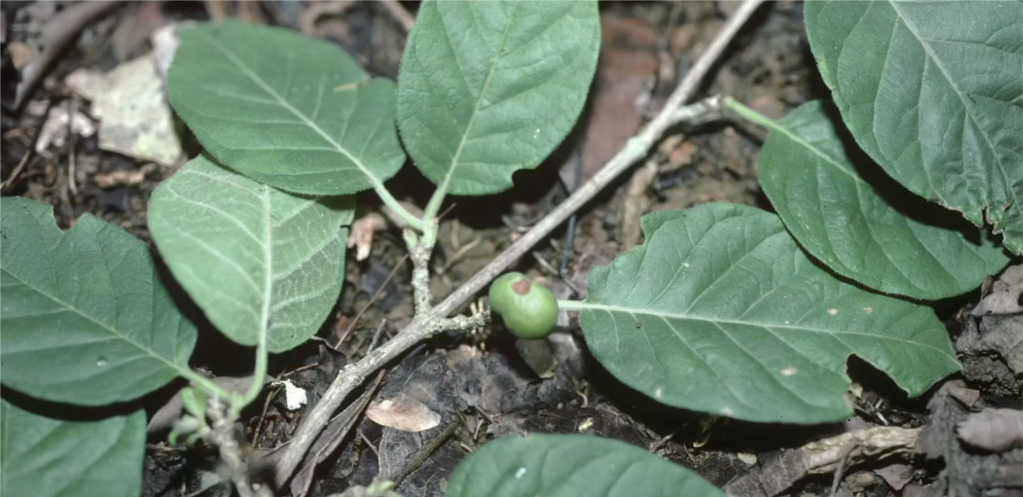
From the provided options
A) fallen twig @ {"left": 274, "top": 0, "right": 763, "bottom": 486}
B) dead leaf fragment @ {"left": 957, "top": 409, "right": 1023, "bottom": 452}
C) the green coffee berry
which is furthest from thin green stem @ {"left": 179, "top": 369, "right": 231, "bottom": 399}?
dead leaf fragment @ {"left": 957, "top": 409, "right": 1023, "bottom": 452}

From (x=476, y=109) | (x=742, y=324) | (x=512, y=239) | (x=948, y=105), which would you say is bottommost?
(x=512, y=239)

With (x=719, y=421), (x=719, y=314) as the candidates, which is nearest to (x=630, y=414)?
(x=719, y=421)

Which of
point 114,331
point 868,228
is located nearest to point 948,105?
point 868,228

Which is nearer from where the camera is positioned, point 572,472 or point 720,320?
point 572,472

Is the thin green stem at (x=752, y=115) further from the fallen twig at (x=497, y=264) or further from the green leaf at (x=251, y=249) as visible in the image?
the green leaf at (x=251, y=249)

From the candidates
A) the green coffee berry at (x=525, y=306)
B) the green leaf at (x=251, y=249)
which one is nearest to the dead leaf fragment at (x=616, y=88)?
the green coffee berry at (x=525, y=306)

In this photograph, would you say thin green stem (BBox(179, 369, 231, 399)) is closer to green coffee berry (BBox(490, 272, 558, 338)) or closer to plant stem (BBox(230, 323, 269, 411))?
plant stem (BBox(230, 323, 269, 411))

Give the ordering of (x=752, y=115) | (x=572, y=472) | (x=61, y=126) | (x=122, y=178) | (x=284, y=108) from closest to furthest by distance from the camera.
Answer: (x=572, y=472) < (x=284, y=108) < (x=752, y=115) < (x=122, y=178) < (x=61, y=126)

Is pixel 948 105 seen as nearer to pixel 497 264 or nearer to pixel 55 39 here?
pixel 497 264
